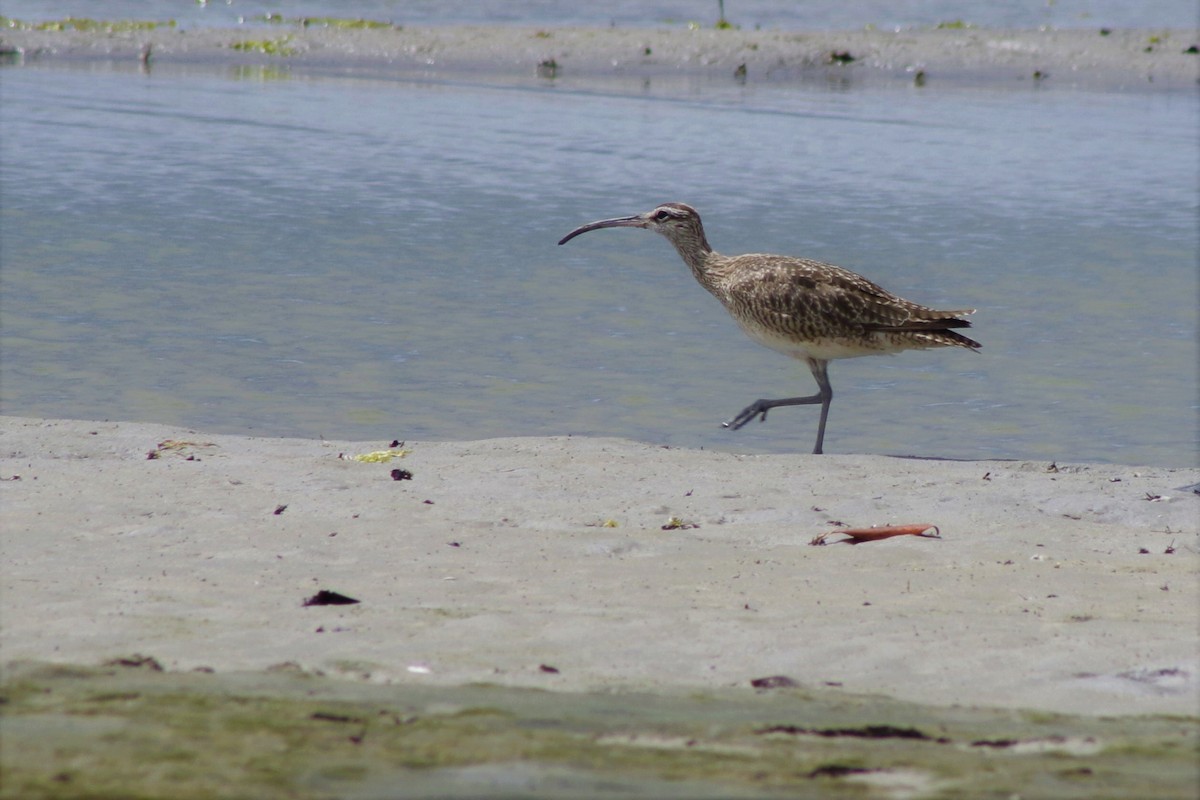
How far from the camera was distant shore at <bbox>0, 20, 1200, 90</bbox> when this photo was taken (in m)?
27.6

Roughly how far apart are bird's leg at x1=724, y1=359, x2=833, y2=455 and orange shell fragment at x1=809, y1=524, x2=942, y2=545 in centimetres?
216

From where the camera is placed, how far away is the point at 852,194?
1747cm

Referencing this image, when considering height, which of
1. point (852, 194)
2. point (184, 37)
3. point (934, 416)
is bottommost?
point (934, 416)

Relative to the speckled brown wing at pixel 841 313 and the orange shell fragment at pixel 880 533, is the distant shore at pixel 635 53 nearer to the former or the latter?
the speckled brown wing at pixel 841 313

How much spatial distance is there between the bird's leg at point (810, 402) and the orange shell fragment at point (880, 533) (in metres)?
2.16

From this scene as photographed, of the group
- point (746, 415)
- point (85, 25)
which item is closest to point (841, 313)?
point (746, 415)

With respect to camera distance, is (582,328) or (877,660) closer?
(877,660)

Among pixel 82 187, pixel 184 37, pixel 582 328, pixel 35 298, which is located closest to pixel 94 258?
pixel 35 298

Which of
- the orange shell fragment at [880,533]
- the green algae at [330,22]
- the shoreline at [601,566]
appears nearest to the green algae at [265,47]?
the green algae at [330,22]

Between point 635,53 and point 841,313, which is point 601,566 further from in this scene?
point 635,53

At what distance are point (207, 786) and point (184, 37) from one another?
26.0 meters

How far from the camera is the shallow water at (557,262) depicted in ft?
33.5

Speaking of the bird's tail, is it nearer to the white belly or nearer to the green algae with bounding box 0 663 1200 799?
the white belly

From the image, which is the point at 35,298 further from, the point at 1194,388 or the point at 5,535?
the point at 1194,388
